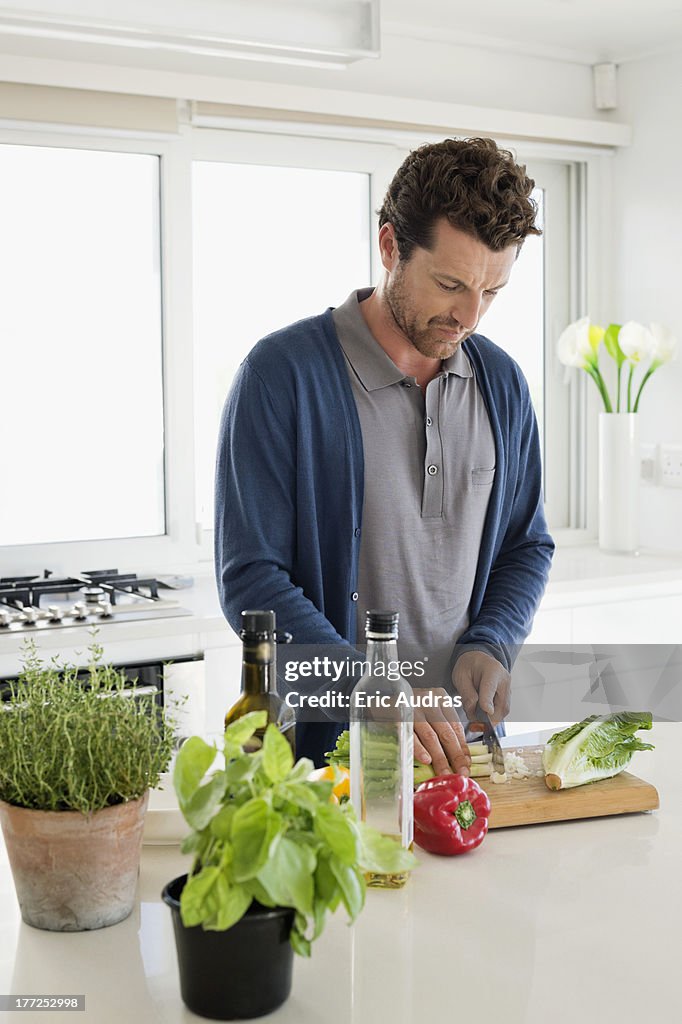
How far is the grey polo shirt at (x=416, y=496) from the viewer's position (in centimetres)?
187

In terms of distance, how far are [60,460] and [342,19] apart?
1.49 metres

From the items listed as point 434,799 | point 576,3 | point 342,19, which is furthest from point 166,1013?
point 576,3

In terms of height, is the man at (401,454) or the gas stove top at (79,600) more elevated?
the man at (401,454)

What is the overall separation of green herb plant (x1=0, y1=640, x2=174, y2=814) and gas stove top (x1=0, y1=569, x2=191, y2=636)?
1.48 metres

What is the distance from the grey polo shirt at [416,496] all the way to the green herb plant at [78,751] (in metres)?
0.84

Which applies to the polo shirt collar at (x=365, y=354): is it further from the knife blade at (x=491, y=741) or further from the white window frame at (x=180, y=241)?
the white window frame at (x=180, y=241)

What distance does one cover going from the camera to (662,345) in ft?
11.6

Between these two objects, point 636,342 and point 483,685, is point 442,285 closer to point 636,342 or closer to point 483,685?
point 483,685

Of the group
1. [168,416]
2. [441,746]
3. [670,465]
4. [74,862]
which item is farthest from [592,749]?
[670,465]

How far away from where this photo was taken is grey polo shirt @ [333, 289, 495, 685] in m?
1.87

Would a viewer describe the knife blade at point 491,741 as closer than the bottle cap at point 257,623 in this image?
No

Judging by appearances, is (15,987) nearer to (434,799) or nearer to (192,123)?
(434,799)

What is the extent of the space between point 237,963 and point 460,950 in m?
0.23

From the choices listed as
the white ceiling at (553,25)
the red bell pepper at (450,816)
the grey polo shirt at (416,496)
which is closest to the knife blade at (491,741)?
the red bell pepper at (450,816)
